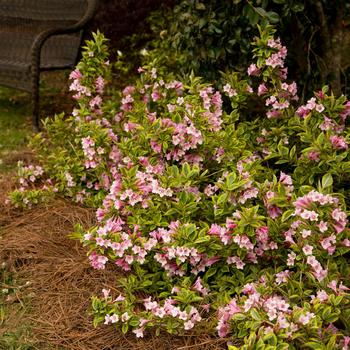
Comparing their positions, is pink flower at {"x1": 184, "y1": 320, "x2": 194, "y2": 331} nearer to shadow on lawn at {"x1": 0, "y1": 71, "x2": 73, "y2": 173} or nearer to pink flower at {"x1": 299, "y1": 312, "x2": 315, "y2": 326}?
pink flower at {"x1": 299, "y1": 312, "x2": 315, "y2": 326}

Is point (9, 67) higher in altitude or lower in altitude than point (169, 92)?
lower

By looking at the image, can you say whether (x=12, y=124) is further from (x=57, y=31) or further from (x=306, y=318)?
(x=306, y=318)

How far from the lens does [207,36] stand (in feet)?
12.3

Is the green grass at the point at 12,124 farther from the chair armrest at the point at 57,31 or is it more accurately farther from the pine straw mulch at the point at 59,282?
the pine straw mulch at the point at 59,282

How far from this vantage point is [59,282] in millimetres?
3074

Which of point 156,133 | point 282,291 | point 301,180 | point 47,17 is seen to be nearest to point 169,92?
point 156,133

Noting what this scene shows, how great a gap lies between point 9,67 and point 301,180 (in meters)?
3.18

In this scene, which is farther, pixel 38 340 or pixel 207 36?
pixel 207 36

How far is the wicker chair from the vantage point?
5277 millimetres

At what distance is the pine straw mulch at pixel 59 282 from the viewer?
8.75 ft

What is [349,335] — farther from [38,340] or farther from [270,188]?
[38,340]

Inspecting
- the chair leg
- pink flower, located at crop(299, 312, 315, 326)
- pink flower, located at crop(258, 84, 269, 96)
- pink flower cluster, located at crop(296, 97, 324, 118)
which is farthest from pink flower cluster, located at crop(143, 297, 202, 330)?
the chair leg

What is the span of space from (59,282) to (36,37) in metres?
2.90

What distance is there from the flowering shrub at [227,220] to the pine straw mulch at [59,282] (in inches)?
3.3
